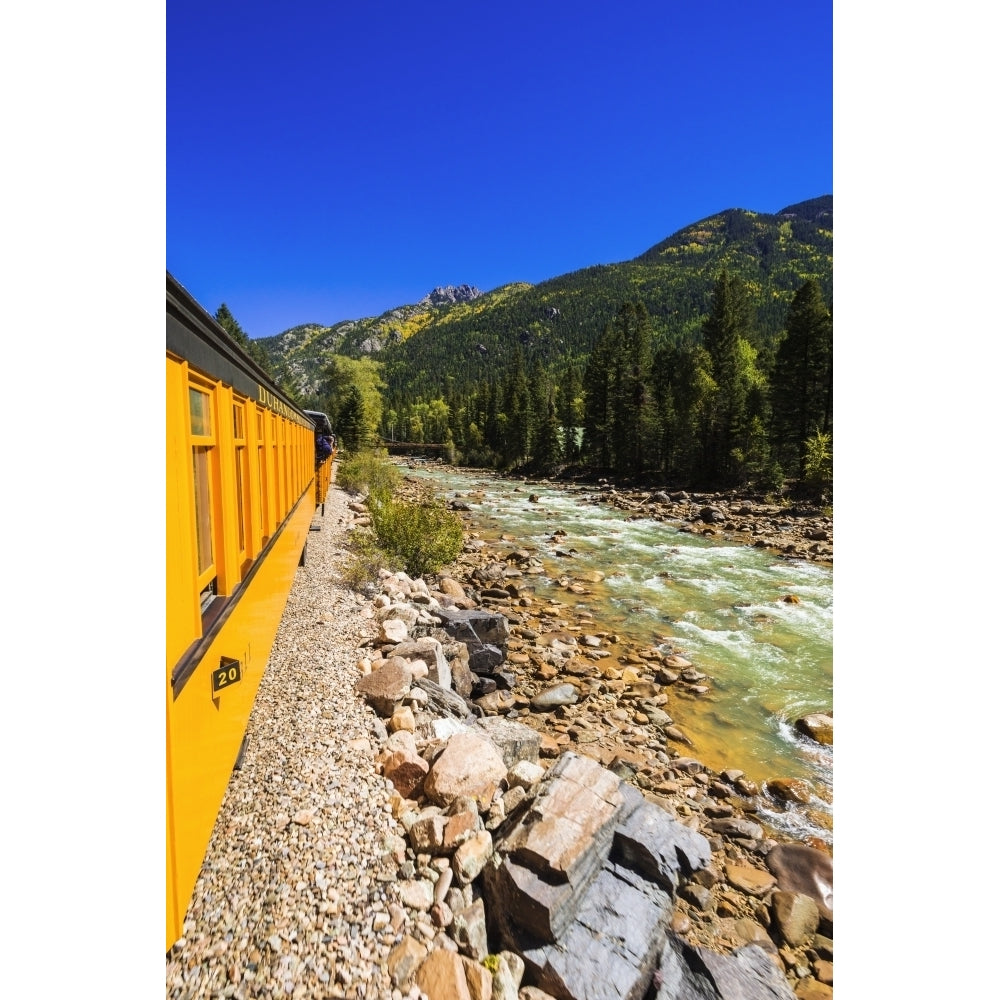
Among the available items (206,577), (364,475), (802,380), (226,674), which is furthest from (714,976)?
(802,380)

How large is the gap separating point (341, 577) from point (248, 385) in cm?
518

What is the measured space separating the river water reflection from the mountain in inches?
3433

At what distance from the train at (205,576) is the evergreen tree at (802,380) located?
29.7 meters

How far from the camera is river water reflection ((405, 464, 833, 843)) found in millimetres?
5500

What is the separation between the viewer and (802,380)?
28.6m

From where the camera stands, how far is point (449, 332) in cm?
16938

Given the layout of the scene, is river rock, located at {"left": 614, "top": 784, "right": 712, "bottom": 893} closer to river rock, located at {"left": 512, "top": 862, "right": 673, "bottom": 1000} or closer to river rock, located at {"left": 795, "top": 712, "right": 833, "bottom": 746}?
river rock, located at {"left": 512, "top": 862, "right": 673, "bottom": 1000}

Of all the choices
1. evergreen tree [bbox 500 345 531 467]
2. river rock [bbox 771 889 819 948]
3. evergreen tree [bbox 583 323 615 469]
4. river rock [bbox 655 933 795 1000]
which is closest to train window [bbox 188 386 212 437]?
river rock [bbox 655 933 795 1000]

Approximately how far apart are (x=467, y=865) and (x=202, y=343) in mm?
2950

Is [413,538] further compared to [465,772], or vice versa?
[413,538]

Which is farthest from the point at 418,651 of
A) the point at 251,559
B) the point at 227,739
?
the point at 227,739

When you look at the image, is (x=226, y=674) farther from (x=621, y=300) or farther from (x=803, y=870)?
(x=621, y=300)

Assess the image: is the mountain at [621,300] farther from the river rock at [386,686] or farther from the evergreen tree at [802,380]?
the river rock at [386,686]

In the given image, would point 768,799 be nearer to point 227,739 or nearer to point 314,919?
point 314,919
